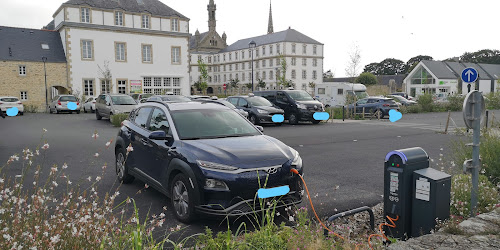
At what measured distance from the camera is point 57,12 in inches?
1984

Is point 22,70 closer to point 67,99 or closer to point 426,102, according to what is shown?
point 67,99

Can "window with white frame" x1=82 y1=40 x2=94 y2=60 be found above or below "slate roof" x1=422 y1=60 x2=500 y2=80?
above

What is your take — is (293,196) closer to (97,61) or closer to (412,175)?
(412,175)

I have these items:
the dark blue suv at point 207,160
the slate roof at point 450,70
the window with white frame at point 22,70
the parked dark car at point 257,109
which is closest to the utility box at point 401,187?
the dark blue suv at point 207,160

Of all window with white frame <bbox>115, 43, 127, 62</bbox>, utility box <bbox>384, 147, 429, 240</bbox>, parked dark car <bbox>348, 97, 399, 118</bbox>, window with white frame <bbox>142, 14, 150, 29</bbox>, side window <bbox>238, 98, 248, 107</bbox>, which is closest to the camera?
utility box <bbox>384, 147, 429, 240</bbox>

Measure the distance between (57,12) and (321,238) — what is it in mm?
55064

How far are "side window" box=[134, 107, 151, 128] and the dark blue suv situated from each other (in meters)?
0.05

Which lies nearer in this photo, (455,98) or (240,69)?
(455,98)

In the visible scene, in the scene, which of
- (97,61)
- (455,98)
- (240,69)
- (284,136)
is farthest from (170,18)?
(240,69)

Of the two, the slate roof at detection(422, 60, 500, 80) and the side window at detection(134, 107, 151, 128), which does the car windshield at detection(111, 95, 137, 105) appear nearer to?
Answer: the side window at detection(134, 107, 151, 128)

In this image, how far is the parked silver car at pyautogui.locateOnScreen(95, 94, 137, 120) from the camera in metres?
22.7

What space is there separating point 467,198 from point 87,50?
49.2m

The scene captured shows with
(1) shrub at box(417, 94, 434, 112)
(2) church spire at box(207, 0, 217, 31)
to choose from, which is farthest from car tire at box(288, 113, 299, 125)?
(2) church spire at box(207, 0, 217, 31)

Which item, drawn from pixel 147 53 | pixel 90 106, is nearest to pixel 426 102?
pixel 90 106
